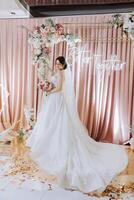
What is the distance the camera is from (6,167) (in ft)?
8.41

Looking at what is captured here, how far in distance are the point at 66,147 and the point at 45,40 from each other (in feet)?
3.10

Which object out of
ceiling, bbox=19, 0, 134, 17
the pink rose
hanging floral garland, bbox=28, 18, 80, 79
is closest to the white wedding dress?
hanging floral garland, bbox=28, 18, 80, 79

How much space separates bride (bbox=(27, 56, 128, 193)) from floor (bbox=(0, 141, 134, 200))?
0.26 ft

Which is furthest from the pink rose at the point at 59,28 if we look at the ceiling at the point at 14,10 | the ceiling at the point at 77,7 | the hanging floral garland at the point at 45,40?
the ceiling at the point at 14,10

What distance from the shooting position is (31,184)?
7.64 ft

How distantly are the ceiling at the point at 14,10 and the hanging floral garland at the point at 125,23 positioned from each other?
79 centimetres

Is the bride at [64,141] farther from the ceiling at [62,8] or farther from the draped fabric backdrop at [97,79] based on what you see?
the ceiling at [62,8]

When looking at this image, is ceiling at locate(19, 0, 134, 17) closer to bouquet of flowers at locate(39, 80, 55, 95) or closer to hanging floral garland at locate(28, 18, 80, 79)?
hanging floral garland at locate(28, 18, 80, 79)

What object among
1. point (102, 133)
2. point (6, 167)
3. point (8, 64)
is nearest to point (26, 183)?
point (6, 167)

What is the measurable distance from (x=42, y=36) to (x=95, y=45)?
0.47 m

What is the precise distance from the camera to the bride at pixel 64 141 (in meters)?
2.36

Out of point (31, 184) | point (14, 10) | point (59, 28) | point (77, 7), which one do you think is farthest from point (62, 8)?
point (31, 184)

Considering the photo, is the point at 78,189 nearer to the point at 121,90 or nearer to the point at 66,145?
the point at 66,145

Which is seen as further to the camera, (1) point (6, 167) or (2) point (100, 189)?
(1) point (6, 167)
